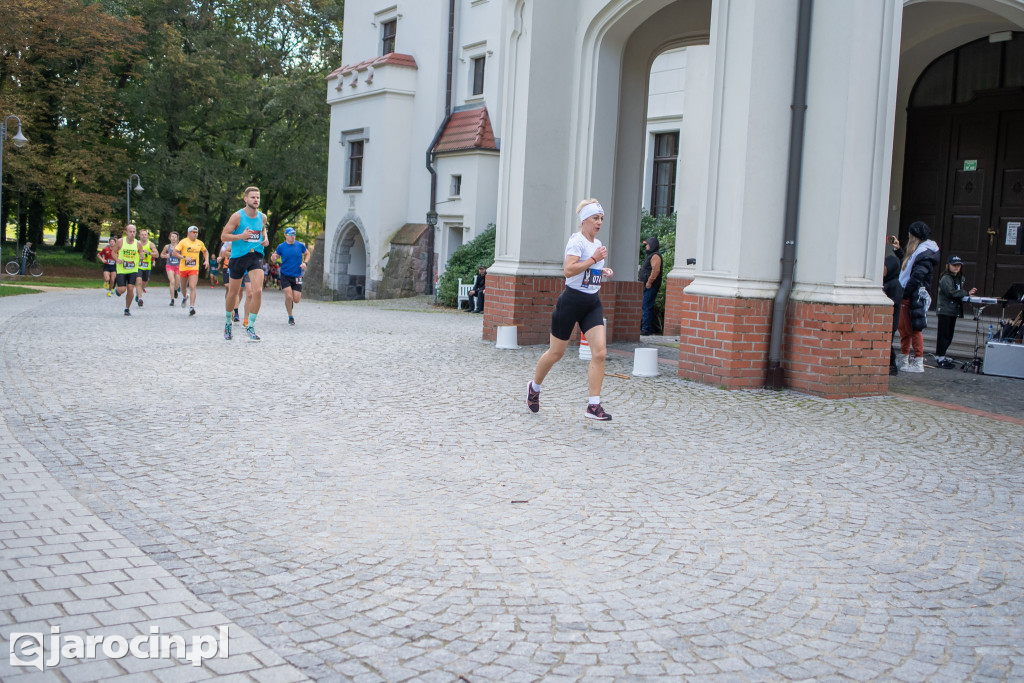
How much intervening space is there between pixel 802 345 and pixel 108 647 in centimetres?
800

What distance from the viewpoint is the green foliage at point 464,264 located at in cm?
2723

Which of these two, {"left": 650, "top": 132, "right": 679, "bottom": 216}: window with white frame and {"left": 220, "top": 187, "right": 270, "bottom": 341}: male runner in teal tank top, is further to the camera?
{"left": 650, "top": 132, "right": 679, "bottom": 216}: window with white frame

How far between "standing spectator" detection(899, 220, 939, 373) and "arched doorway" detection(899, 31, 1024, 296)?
3.54 meters

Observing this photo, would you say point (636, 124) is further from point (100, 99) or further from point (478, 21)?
point (100, 99)

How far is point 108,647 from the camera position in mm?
3295

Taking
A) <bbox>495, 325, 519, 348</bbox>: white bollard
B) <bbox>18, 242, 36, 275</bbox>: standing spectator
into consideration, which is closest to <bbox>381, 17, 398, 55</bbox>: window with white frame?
<bbox>18, 242, 36, 275</bbox>: standing spectator

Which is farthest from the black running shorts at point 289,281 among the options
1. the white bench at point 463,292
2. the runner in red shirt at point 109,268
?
the runner in red shirt at point 109,268

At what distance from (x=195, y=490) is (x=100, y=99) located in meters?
40.1

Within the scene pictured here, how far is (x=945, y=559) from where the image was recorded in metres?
4.64

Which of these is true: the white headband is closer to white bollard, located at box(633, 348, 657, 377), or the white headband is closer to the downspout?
white bollard, located at box(633, 348, 657, 377)

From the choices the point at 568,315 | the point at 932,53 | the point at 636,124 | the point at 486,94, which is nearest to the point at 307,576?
the point at 568,315

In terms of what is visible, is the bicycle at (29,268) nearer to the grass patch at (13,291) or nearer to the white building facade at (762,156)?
the grass patch at (13,291)

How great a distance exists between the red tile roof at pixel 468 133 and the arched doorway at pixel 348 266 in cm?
591

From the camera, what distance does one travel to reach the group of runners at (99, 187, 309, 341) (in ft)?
44.2
